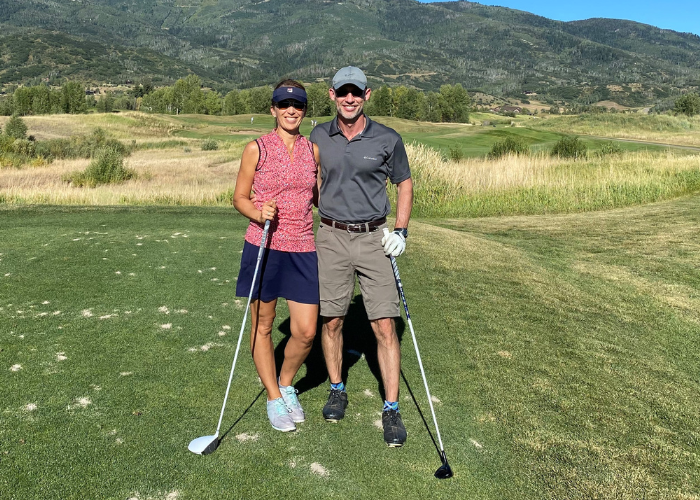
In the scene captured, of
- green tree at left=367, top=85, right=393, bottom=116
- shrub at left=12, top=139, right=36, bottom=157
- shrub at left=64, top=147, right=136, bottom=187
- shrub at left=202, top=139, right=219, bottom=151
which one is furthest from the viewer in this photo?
green tree at left=367, top=85, right=393, bottom=116

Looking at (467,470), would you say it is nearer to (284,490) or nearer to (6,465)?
(284,490)

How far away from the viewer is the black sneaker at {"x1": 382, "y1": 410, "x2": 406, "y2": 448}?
Answer: 3527 mm

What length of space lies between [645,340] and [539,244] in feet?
17.1

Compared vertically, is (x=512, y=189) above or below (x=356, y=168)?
below

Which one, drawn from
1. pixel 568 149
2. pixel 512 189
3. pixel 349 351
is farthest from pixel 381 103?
pixel 349 351

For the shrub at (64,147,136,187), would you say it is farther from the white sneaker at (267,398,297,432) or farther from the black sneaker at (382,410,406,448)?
the black sneaker at (382,410,406,448)

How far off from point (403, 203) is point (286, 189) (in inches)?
34.4

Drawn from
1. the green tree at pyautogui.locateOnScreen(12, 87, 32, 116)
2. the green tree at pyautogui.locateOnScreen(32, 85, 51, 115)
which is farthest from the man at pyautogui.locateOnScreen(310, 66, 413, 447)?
the green tree at pyautogui.locateOnScreen(12, 87, 32, 116)

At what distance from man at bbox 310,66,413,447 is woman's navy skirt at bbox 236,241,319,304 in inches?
5.1

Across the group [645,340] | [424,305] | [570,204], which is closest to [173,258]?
[424,305]

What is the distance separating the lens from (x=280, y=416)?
3.71 m

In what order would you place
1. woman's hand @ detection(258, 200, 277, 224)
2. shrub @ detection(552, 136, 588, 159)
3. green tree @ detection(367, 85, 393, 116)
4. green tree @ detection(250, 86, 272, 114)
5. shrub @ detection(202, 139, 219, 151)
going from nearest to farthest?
1. woman's hand @ detection(258, 200, 277, 224)
2. shrub @ detection(552, 136, 588, 159)
3. shrub @ detection(202, 139, 219, 151)
4. green tree @ detection(367, 85, 393, 116)
5. green tree @ detection(250, 86, 272, 114)

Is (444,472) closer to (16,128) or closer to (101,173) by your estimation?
(101,173)

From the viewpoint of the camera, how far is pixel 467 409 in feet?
13.5
